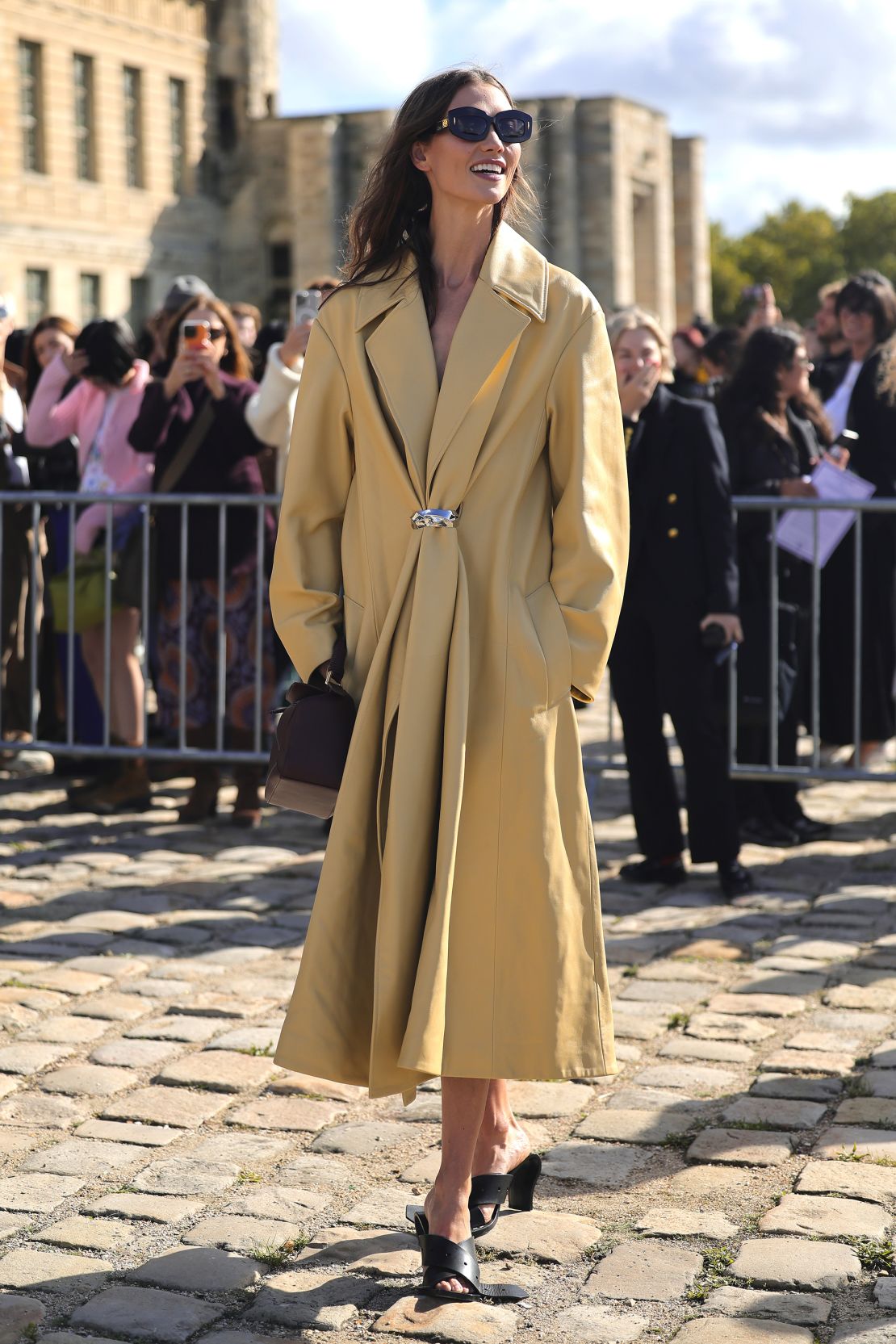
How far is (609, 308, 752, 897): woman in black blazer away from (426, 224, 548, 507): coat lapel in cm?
311

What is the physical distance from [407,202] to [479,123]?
28 cm

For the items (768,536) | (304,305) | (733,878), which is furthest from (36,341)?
(733,878)

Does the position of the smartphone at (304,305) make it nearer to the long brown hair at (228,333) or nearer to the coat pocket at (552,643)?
the long brown hair at (228,333)

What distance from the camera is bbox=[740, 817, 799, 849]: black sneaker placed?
7.68 m

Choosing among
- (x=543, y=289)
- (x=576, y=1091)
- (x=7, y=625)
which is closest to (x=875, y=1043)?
(x=576, y=1091)

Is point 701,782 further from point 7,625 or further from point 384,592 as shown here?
point 7,625

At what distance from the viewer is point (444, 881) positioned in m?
3.28

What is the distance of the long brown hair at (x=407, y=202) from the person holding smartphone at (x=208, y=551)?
13.9ft

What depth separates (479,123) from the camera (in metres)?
3.39

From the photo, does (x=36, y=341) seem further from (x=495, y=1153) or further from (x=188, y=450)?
(x=495, y=1153)

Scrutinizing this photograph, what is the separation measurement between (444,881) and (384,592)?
0.58 metres

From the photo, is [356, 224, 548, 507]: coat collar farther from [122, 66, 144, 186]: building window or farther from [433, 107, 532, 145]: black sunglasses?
[122, 66, 144, 186]: building window

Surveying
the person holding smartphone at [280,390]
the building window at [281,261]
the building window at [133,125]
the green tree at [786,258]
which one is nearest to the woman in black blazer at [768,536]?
the person holding smartphone at [280,390]

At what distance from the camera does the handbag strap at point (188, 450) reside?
7910mm
